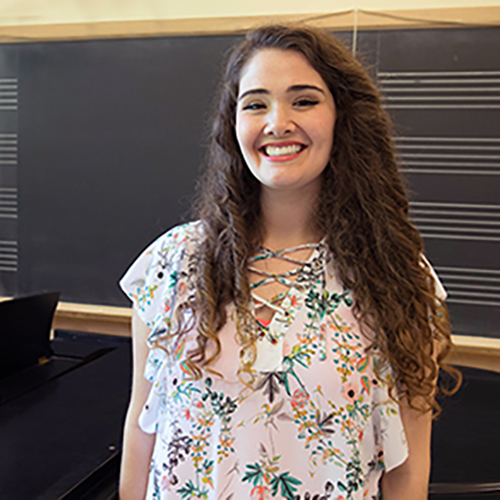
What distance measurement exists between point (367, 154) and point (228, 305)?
38 centimetres

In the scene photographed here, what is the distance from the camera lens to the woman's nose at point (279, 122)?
0.92 metres

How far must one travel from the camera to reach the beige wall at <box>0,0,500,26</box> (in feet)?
7.07

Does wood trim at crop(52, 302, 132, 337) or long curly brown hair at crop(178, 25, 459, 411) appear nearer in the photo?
long curly brown hair at crop(178, 25, 459, 411)

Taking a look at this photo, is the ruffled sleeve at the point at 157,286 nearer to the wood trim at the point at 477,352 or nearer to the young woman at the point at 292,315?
the young woman at the point at 292,315

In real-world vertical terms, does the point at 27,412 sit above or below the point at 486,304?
below

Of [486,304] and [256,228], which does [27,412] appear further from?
[486,304]

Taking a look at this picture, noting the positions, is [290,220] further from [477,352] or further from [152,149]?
[152,149]

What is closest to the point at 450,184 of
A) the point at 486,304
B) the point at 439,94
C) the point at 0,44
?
the point at 439,94

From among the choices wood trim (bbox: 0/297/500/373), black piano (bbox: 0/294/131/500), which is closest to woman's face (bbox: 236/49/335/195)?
black piano (bbox: 0/294/131/500)

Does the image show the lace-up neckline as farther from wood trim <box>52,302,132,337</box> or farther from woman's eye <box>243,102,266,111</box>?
wood trim <box>52,302,132,337</box>

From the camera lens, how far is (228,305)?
978 mm

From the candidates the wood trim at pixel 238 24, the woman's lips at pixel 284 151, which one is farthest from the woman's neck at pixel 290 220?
the wood trim at pixel 238 24

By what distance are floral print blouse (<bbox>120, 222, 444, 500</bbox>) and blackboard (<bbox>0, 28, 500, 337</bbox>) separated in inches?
52.9

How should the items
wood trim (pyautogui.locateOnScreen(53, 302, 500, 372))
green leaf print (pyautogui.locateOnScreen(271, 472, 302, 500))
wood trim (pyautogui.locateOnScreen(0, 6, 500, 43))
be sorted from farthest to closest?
wood trim (pyautogui.locateOnScreen(53, 302, 500, 372)) → wood trim (pyautogui.locateOnScreen(0, 6, 500, 43)) → green leaf print (pyautogui.locateOnScreen(271, 472, 302, 500))
